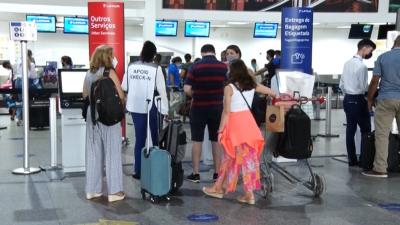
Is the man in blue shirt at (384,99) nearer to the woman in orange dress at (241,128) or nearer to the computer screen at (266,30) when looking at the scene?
the woman in orange dress at (241,128)

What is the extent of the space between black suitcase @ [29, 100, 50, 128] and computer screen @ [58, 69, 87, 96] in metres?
4.52

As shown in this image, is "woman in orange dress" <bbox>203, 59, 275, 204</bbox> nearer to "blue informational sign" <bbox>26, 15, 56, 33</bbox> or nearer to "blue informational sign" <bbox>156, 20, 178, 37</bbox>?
"blue informational sign" <bbox>26, 15, 56, 33</bbox>

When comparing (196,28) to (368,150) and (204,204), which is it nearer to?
(368,150)

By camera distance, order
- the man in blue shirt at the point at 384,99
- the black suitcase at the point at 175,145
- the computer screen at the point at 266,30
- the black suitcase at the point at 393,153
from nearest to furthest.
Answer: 1. the black suitcase at the point at 175,145
2. the man in blue shirt at the point at 384,99
3. the black suitcase at the point at 393,153
4. the computer screen at the point at 266,30

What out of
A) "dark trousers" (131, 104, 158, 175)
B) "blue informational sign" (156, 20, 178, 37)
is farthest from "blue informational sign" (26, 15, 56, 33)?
"dark trousers" (131, 104, 158, 175)

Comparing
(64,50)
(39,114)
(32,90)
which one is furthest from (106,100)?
(64,50)

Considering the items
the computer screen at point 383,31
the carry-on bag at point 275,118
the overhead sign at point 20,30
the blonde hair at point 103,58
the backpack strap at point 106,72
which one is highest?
the computer screen at point 383,31

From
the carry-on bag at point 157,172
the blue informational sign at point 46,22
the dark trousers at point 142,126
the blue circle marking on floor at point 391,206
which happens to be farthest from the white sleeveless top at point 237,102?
the blue informational sign at point 46,22

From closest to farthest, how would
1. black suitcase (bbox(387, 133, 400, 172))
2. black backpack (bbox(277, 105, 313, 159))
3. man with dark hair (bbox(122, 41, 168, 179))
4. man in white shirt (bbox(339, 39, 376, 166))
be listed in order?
black backpack (bbox(277, 105, 313, 159))
man with dark hair (bbox(122, 41, 168, 179))
black suitcase (bbox(387, 133, 400, 172))
man in white shirt (bbox(339, 39, 376, 166))

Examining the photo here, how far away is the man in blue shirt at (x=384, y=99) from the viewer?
6266mm

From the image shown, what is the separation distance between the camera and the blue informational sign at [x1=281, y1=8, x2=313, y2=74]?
7207 mm

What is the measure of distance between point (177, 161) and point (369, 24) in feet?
39.2

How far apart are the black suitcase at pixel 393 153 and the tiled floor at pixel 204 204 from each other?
→ 0.18 m

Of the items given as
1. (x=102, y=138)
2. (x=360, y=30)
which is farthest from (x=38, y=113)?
(x=360, y=30)
